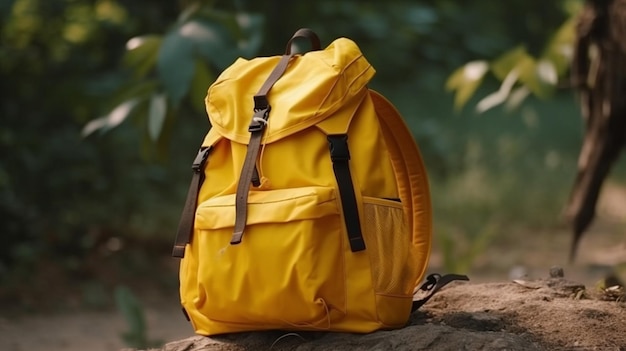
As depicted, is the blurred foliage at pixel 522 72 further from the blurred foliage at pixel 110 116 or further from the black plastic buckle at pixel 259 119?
the black plastic buckle at pixel 259 119

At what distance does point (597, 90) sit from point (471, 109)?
7.83 meters

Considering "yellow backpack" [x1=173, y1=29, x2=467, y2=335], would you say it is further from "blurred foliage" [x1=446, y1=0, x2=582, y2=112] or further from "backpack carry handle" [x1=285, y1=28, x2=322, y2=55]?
"blurred foliage" [x1=446, y1=0, x2=582, y2=112]

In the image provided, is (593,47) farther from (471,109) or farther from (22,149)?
(471,109)

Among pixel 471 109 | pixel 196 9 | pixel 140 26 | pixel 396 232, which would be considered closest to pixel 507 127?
pixel 471 109

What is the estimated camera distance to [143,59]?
3.92 metres

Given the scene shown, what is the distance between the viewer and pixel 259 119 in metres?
2.31

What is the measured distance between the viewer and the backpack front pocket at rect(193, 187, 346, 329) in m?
2.17

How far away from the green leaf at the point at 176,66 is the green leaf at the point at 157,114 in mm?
123

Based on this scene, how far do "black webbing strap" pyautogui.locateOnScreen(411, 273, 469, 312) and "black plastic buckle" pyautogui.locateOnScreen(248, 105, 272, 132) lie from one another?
0.67 meters

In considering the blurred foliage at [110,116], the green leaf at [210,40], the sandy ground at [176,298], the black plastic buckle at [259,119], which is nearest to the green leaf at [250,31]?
the blurred foliage at [110,116]

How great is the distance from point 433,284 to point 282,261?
679mm

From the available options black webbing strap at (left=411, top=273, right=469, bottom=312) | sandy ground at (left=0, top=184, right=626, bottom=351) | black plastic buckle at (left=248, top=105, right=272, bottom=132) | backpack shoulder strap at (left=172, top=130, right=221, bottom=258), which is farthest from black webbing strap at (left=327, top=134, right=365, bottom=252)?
sandy ground at (left=0, top=184, right=626, bottom=351)

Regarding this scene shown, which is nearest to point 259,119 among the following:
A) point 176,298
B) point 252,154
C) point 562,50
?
point 252,154

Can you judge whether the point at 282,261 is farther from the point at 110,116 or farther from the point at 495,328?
the point at 110,116
